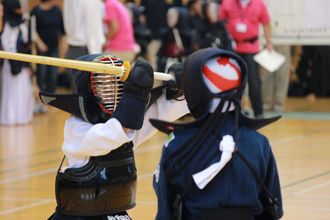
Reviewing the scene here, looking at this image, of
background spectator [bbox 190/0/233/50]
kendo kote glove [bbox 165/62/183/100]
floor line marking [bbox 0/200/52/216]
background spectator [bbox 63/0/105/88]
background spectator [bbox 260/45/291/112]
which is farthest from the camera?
background spectator [bbox 260/45/291/112]

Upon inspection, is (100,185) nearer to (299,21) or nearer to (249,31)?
(249,31)

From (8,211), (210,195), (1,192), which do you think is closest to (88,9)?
(1,192)

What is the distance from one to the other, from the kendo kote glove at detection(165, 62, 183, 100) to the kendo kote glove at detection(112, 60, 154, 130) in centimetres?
34

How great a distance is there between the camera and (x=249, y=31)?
48.1ft

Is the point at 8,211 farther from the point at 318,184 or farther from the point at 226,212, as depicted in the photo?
the point at 226,212

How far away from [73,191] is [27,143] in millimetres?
7394

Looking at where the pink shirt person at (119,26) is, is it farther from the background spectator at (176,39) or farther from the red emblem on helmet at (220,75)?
the red emblem on helmet at (220,75)

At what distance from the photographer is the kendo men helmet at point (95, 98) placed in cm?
515

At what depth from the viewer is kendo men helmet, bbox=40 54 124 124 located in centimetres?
515

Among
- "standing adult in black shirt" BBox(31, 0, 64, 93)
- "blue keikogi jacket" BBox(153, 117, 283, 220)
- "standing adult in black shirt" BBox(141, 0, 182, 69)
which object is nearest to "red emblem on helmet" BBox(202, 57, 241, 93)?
"blue keikogi jacket" BBox(153, 117, 283, 220)

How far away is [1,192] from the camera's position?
9016mm

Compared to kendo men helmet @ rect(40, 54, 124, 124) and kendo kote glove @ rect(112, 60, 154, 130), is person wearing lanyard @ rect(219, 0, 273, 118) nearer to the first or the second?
kendo men helmet @ rect(40, 54, 124, 124)

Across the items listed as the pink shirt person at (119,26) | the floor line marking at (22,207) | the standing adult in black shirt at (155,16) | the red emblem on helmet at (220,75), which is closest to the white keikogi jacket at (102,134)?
the red emblem on helmet at (220,75)

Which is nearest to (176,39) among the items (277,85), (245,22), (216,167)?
(245,22)
